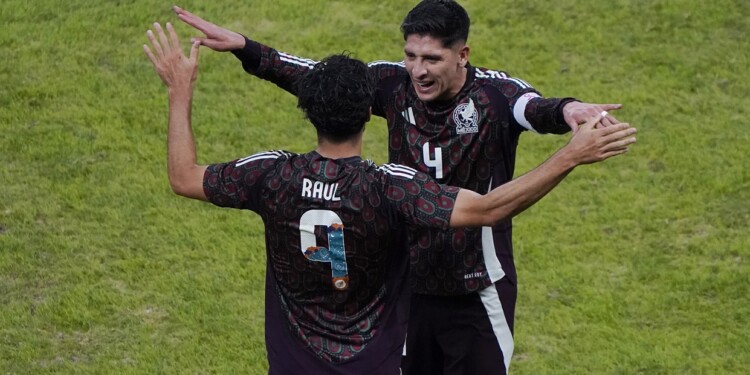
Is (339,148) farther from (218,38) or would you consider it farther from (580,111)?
(218,38)

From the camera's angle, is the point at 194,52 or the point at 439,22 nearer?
the point at 194,52

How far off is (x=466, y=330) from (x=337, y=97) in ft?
6.45

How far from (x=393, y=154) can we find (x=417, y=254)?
1.96 ft

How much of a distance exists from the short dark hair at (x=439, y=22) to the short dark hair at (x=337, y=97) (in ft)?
3.24

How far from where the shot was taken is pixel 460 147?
7.33 m

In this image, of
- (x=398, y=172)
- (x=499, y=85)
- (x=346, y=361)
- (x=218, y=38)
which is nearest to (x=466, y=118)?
(x=499, y=85)

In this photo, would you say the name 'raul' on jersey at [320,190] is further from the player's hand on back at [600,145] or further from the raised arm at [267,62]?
the raised arm at [267,62]

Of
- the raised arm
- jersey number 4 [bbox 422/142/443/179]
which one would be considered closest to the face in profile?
jersey number 4 [bbox 422/142/443/179]

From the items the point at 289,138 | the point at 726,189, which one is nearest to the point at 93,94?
the point at 289,138

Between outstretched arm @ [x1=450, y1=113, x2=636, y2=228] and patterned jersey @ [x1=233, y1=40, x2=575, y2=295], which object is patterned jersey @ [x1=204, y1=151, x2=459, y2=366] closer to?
outstretched arm @ [x1=450, y1=113, x2=636, y2=228]

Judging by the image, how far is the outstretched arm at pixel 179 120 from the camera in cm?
649

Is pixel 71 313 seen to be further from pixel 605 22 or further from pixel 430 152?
pixel 605 22

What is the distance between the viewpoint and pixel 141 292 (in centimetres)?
1048

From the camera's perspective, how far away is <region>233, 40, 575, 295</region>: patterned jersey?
7324mm
